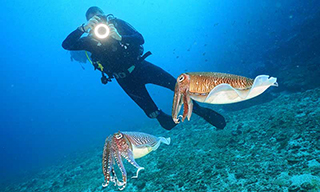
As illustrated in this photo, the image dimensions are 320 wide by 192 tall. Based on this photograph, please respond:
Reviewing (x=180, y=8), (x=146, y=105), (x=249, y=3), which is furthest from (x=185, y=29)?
(x=146, y=105)

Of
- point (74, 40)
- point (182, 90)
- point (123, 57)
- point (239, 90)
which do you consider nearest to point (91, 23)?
point (74, 40)

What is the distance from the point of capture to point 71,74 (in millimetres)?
148875

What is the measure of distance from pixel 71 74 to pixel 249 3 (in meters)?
149

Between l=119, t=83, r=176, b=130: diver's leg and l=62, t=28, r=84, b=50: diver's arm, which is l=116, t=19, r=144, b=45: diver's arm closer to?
l=62, t=28, r=84, b=50: diver's arm

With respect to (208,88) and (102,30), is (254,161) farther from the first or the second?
(102,30)

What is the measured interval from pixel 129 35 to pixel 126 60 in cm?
76

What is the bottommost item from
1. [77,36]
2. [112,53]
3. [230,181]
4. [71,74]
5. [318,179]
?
[318,179]

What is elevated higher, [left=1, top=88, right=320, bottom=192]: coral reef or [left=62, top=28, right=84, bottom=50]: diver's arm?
[left=62, top=28, right=84, bottom=50]: diver's arm

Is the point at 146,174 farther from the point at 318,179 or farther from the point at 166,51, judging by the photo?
the point at 166,51

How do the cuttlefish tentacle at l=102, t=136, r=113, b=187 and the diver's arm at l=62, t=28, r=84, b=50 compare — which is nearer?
the cuttlefish tentacle at l=102, t=136, r=113, b=187

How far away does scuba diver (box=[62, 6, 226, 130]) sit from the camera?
15.1ft

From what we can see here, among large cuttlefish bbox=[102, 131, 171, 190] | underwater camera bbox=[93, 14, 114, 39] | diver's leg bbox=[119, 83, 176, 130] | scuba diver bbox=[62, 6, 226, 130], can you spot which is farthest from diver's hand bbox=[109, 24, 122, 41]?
large cuttlefish bbox=[102, 131, 171, 190]

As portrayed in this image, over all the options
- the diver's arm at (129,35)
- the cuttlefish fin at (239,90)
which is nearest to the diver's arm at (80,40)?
the diver's arm at (129,35)

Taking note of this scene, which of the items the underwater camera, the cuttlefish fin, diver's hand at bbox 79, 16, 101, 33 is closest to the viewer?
the cuttlefish fin
